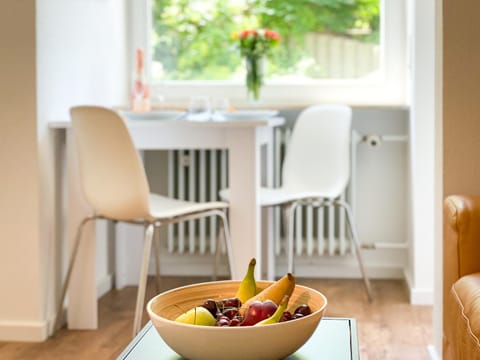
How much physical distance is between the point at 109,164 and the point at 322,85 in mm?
1657

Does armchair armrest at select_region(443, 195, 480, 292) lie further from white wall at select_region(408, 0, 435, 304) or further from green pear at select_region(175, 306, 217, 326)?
white wall at select_region(408, 0, 435, 304)

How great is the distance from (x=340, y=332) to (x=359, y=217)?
266cm

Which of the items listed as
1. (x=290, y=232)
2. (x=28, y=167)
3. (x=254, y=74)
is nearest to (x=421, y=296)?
(x=290, y=232)

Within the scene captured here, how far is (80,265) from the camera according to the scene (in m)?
3.59

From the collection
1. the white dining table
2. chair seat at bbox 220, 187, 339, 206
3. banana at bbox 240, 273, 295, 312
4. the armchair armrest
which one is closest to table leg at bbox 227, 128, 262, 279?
the white dining table

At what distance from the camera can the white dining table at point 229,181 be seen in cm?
346

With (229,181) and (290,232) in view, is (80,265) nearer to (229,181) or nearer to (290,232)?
(229,181)

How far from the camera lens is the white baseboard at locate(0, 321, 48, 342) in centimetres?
341

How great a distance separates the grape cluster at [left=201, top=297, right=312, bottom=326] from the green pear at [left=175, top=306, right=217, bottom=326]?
0.7 inches

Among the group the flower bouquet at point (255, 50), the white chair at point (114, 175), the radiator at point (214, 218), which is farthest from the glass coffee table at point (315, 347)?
the flower bouquet at point (255, 50)

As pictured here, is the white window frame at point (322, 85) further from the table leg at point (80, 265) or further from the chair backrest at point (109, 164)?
the chair backrest at point (109, 164)

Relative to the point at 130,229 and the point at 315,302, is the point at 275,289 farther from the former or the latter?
the point at 130,229

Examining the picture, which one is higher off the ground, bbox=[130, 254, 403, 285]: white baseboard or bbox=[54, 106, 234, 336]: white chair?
bbox=[54, 106, 234, 336]: white chair

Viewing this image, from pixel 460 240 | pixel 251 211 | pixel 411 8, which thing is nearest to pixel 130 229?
pixel 251 211
